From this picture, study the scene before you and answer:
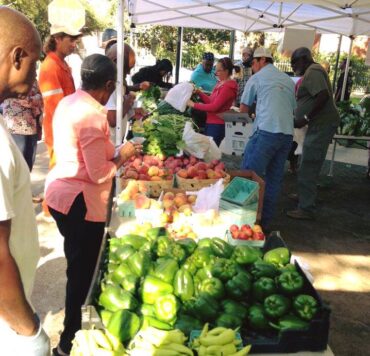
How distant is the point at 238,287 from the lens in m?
2.01

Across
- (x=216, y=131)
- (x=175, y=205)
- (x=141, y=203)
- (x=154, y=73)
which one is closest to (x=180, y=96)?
(x=216, y=131)

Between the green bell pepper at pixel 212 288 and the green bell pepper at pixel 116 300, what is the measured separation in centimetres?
31

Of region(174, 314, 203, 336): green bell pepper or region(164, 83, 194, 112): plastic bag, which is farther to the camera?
region(164, 83, 194, 112): plastic bag

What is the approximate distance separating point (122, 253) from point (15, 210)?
3.15 ft

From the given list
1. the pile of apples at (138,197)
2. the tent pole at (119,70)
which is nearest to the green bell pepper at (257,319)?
the pile of apples at (138,197)

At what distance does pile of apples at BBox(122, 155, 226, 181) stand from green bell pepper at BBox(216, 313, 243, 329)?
1.86m

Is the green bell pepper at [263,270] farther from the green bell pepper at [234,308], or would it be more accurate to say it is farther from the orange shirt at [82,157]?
the orange shirt at [82,157]

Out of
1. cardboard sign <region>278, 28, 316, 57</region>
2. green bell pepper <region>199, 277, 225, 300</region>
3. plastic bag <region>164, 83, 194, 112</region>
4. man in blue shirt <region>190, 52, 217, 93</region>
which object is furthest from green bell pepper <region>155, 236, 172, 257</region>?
cardboard sign <region>278, 28, 316, 57</region>

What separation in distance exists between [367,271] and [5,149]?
4.13 metres

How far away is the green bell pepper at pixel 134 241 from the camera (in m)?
2.39

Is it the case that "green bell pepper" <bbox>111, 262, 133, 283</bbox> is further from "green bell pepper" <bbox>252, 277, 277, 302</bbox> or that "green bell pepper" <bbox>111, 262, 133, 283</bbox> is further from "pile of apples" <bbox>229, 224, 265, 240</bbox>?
"pile of apples" <bbox>229, 224, 265, 240</bbox>

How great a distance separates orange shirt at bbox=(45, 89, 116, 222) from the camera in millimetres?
2455

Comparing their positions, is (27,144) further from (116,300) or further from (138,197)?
(116,300)

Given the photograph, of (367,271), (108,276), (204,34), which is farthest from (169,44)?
(108,276)
